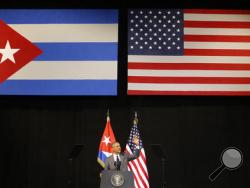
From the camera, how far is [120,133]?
6918mm

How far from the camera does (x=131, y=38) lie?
699cm

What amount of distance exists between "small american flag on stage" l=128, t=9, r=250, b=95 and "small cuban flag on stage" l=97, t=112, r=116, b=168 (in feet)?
2.71

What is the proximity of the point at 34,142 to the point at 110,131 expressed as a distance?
1.40 metres

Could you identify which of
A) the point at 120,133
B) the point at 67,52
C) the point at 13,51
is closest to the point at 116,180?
the point at 120,133

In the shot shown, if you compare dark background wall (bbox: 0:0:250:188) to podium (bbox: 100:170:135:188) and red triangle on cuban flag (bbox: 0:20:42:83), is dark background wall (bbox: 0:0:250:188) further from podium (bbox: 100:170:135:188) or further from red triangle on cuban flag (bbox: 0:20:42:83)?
podium (bbox: 100:170:135:188)

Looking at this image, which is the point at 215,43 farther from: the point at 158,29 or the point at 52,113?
the point at 52,113

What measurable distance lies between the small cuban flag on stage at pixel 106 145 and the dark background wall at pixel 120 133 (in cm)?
23

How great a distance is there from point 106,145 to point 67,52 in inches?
72.1

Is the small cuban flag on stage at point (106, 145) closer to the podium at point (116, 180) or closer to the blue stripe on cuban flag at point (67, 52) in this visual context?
the blue stripe on cuban flag at point (67, 52)

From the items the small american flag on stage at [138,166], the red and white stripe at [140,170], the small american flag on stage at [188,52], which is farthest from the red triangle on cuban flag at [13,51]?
the red and white stripe at [140,170]

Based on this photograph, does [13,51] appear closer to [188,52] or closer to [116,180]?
[188,52]

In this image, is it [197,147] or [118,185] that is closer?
[118,185]
